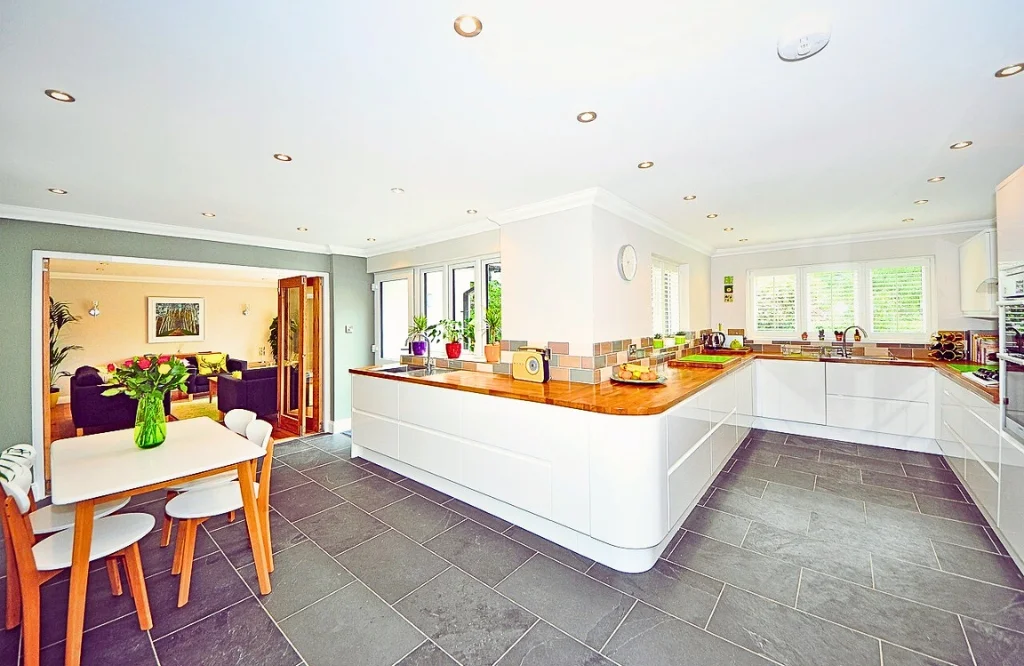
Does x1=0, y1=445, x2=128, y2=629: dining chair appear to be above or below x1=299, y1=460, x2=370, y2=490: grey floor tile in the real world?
above

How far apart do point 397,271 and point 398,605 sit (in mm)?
3964

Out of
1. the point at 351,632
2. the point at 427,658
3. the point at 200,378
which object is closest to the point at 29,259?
the point at 351,632

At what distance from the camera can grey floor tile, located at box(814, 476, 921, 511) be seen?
2.97m

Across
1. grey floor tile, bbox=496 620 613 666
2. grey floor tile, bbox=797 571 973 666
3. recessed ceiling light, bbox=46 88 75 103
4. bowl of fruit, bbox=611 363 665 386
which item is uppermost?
recessed ceiling light, bbox=46 88 75 103

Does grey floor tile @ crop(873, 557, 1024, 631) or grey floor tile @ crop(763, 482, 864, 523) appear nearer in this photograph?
grey floor tile @ crop(873, 557, 1024, 631)

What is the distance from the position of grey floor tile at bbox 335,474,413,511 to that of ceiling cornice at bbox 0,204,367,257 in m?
2.88

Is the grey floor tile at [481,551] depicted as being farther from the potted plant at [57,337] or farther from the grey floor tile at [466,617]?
the potted plant at [57,337]

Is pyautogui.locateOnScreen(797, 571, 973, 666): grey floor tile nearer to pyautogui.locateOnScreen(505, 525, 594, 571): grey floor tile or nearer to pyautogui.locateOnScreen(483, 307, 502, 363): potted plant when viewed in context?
pyautogui.locateOnScreen(505, 525, 594, 571): grey floor tile

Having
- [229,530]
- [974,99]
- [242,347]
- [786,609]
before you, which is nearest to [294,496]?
[229,530]

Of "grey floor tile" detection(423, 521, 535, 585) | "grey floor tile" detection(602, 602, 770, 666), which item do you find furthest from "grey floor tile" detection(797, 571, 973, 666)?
"grey floor tile" detection(423, 521, 535, 585)

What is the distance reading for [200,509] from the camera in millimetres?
2115

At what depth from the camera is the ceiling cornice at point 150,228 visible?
3383 mm

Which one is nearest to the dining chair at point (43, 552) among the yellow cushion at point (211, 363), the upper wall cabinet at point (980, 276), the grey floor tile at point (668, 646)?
the grey floor tile at point (668, 646)

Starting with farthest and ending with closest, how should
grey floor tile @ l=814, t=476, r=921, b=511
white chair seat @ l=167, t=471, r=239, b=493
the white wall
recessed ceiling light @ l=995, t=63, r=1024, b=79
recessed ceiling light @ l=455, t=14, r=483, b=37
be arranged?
the white wall
grey floor tile @ l=814, t=476, r=921, b=511
white chair seat @ l=167, t=471, r=239, b=493
recessed ceiling light @ l=995, t=63, r=1024, b=79
recessed ceiling light @ l=455, t=14, r=483, b=37
